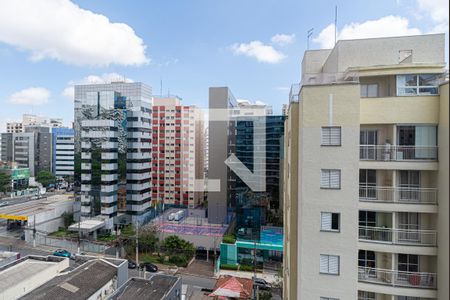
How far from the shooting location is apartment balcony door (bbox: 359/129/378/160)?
15.2 feet

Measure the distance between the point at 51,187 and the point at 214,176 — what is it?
109 ft

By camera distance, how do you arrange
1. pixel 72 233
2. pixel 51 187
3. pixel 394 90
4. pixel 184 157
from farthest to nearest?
pixel 51 187
pixel 184 157
pixel 72 233
pixel 394 90

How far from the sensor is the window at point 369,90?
487 centimetres

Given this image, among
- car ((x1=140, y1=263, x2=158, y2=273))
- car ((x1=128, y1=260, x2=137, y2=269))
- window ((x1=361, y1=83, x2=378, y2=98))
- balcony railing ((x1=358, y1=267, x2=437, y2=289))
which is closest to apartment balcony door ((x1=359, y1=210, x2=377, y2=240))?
balcony railing ((x1=358, y1=267, x2=437, y2=289))

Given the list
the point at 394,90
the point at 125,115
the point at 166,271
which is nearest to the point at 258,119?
the point at 125,115

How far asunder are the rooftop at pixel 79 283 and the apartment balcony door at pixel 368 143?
10442 millimetres

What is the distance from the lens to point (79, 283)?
10.4m

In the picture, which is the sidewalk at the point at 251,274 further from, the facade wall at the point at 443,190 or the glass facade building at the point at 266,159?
the facade wall at the point at 443,190

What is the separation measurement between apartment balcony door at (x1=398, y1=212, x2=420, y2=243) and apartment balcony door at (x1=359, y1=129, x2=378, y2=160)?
Result: 1109mm

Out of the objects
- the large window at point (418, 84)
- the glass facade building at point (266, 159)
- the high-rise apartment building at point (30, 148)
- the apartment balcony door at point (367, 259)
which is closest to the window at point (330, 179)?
the apartment balcony door at point (367, 259)

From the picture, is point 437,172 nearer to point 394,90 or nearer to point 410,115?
point 410,115

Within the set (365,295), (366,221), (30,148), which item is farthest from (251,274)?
(30,148)

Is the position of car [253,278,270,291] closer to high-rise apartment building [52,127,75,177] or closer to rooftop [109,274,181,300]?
rooftop [109,274,181,300]

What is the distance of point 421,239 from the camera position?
14.4 ft
